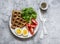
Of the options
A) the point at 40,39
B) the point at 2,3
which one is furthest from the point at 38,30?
the point at 2,3

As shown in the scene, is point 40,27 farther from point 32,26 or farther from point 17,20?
point 17,20

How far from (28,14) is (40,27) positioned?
134 mm

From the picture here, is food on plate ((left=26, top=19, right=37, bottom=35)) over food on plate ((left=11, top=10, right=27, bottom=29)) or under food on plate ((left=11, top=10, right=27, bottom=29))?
under

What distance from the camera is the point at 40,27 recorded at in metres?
1.54

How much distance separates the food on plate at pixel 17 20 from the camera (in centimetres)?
150

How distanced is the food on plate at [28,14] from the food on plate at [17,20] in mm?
27

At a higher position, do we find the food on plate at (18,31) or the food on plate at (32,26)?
the food on plate at (32,26)

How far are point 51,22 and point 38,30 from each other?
0.40 feet

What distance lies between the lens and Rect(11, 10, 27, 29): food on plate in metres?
1.50

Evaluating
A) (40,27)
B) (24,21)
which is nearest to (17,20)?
(24,21)

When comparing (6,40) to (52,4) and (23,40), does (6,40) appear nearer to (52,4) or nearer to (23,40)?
(23,40)

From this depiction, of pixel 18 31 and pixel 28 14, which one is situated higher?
pixel 28 14

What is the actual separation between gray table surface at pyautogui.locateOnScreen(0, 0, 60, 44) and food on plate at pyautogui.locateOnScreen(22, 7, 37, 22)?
81mm

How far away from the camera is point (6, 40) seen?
1.51 metres
